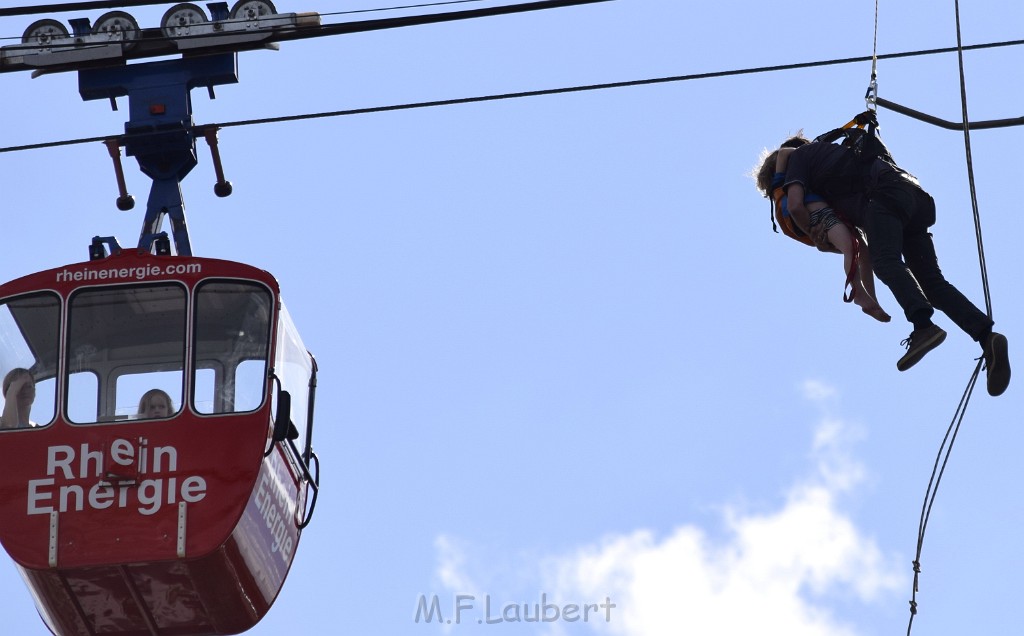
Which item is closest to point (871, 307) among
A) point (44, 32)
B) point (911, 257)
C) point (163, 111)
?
point (911, 257)

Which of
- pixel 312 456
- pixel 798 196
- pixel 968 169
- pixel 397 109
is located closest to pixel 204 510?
pixel 312 456

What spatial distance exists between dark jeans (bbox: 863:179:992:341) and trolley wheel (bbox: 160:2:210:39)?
609cm

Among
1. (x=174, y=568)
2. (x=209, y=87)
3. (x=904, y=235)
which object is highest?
(x=209, y=87)

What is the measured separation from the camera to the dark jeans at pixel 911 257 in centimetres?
1340

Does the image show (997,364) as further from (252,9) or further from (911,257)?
(252,9)

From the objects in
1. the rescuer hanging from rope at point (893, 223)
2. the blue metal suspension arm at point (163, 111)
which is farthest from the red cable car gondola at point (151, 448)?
the rescuer hanging from rope at point (893, 223)

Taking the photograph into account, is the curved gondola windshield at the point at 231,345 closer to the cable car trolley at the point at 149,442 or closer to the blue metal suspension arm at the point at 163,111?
the cable car trolley at the point at 149,442

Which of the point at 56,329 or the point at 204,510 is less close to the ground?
the point at 56,329

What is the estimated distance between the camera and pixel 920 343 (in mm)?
13312

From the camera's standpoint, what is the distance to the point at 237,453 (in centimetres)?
1561

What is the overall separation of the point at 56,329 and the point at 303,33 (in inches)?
115

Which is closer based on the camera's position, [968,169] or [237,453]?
[968,169]

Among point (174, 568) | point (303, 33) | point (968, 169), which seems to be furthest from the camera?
point (303, 33)

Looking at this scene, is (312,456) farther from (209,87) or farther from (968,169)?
(968,169)
